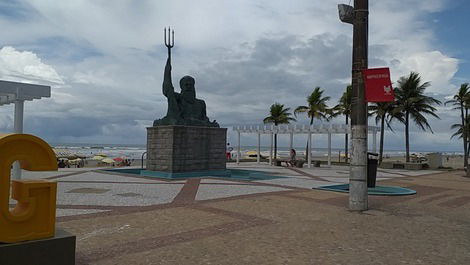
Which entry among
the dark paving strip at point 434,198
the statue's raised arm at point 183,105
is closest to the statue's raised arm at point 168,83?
the statue's raised arm at point 183,105

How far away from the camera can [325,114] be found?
1268 inches

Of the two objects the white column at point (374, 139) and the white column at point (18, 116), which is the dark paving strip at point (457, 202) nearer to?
the white column at point (18, 116)

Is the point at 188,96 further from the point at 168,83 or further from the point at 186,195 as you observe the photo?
the point at 186,195

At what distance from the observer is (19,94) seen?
1253 cm

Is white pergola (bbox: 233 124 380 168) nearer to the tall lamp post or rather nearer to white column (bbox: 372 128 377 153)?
white column (bbox: 372 128 377 153)

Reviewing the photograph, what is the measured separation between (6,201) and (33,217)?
12.4 inches

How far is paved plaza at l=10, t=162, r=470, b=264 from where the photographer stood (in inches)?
199

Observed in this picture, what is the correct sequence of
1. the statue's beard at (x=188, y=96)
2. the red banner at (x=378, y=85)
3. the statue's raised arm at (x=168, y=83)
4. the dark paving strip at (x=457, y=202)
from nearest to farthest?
the red banner at (x=378, y=85) → the dark paving strip at (x=457, y=202) → the statue's raised arm at (x=168, y=83) → the statue's beard at (x=188, y=96)

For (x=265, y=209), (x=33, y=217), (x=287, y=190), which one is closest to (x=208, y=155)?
(x=287, y=190)

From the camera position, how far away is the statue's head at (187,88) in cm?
1867

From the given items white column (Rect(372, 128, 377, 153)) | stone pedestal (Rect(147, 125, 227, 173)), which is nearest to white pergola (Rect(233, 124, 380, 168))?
white column (Rect(372, 128, 377, 153))

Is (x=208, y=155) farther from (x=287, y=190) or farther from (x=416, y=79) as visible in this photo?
(x=416, y=79)

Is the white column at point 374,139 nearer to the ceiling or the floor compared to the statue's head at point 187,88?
nearer to the floor

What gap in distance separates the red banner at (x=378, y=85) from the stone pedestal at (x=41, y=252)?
22.9 ft
